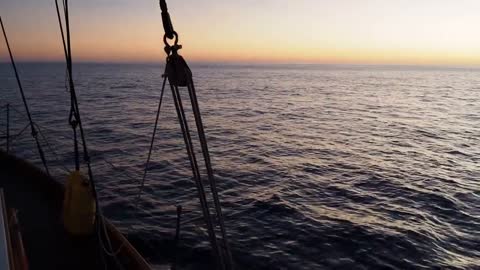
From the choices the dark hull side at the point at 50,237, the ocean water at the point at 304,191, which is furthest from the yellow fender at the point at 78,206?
the ocean water at the point at 304,191

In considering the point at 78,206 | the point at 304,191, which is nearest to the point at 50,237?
the point at 78,206

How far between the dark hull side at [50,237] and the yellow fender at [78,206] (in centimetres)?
22

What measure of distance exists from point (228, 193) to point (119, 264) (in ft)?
34.6

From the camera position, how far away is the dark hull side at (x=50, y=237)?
6594 mm

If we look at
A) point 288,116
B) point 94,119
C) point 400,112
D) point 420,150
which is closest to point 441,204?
point 420,150

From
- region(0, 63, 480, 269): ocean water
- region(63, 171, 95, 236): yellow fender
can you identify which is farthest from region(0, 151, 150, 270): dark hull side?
region(0, 63, 480, 269): ocean water

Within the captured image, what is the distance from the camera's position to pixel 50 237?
7488mm

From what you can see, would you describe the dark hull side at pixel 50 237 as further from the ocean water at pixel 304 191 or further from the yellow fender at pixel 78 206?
the ocean water at pixel 304 191

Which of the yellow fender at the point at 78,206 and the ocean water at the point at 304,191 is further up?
the yellow fender at the point at 78,206

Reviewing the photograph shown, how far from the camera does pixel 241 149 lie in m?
25.7

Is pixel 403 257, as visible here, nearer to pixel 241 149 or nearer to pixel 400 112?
pixel 241 149

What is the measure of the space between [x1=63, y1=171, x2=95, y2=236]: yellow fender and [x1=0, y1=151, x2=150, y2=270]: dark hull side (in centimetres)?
22

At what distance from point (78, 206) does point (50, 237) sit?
0.99m

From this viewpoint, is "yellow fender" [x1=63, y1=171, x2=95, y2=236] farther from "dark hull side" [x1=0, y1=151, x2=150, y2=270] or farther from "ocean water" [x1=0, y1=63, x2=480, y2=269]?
"ocean water" [x1=0, y1=63, x2=480, y2=269]
